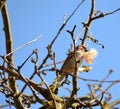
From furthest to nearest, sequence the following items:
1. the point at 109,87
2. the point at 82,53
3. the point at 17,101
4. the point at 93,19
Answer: the point at 82,53, the point at 93,19, the point at 17,101, the point at 109,87

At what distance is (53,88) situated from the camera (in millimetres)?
3363

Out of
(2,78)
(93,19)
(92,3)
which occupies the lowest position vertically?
(2,78)

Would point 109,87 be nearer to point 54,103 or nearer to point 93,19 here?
point 54,103

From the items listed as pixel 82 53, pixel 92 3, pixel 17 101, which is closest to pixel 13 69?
pixel 17 101

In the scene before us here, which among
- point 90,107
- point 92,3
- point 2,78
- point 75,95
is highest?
point 92,3

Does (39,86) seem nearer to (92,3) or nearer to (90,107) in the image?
(90,107)

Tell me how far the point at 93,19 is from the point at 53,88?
2.66 feet

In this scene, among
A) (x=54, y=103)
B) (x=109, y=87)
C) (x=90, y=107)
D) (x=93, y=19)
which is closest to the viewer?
(x=109, y=87)

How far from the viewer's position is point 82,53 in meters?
4.40

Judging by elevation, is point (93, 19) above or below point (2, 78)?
above

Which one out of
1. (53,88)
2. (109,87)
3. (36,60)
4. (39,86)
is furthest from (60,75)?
(109,87)

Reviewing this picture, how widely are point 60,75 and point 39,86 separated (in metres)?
0.50

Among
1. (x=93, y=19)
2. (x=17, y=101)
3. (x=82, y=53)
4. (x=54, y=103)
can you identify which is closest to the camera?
(x=54, y=103)

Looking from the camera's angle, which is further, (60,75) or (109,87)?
(60,75)
